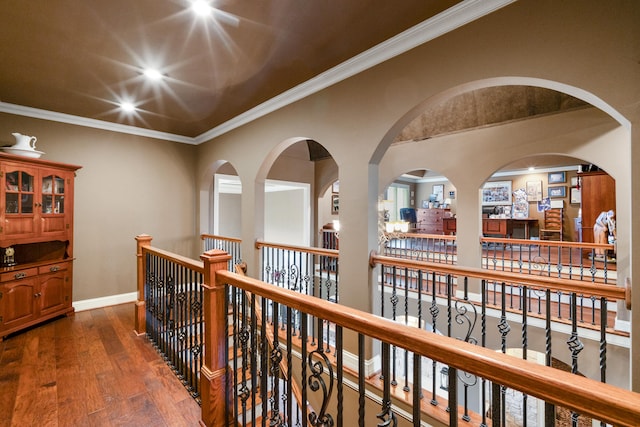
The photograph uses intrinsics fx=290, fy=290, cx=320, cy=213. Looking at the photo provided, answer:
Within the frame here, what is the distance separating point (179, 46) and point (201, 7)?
0.57 metres

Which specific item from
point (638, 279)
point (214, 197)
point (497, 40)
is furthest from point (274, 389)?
→ point (214, 197)

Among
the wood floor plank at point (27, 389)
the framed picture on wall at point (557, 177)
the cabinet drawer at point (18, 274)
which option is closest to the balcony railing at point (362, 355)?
the wood floor plank at point (27, 389)

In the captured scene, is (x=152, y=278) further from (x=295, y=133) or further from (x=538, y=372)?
(x=538, y=372)

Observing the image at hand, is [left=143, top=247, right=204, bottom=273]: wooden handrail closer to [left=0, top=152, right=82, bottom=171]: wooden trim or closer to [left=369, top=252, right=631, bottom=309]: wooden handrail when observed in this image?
[left=369, top=252, right=631, bottom=309]: wooden handrail

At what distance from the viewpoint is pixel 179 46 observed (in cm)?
242

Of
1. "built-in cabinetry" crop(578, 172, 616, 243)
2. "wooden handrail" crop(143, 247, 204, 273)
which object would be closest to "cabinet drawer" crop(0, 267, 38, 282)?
"wooden handrail" crop(143, 247, 204, 273)

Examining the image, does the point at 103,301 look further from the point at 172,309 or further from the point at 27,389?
the point at 172,309

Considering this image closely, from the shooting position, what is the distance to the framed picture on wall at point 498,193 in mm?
10289

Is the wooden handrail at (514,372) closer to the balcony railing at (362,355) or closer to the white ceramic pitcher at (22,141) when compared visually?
the balcony railing at (362,355)

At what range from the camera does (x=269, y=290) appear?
1312mm

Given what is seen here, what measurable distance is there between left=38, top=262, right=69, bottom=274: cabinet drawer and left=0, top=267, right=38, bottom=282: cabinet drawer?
0.07 meters

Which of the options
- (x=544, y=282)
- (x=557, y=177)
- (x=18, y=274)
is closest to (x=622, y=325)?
(x=544, y=282)

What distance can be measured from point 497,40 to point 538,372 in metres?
2.03

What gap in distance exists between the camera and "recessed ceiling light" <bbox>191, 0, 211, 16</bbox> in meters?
1.92
